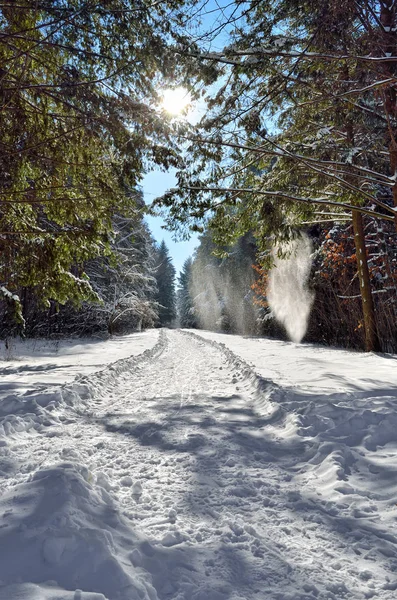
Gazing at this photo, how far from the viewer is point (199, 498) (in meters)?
2.60

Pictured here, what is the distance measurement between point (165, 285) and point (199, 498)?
56.2 metres

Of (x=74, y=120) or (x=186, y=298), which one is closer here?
(x=74, y=120)

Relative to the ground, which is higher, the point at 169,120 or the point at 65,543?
the point at 169,120

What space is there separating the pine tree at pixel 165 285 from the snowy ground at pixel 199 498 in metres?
52.4

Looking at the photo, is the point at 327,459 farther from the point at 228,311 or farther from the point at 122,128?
the point at 228,311

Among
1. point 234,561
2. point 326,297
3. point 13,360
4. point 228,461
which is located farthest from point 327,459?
point 326,297

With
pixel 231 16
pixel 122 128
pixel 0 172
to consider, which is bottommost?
pixel 0 172

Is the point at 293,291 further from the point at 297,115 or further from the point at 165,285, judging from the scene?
the point at 165,285

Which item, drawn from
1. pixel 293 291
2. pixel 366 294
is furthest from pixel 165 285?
pixel 366 294

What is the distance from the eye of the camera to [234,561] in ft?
6.42

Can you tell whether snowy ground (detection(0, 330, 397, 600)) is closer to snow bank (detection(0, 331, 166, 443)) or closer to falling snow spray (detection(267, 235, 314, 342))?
snow bank (detection(0, 331, 166, 443))

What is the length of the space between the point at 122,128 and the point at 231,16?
7.57ft

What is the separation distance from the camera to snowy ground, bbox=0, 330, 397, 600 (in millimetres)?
1765

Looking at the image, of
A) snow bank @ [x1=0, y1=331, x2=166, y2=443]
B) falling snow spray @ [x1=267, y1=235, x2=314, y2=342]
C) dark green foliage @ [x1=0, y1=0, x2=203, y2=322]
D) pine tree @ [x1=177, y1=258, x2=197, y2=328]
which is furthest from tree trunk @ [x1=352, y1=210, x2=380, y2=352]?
pine tree @ [x1=177, y1=258, x2=197, y2=328]
